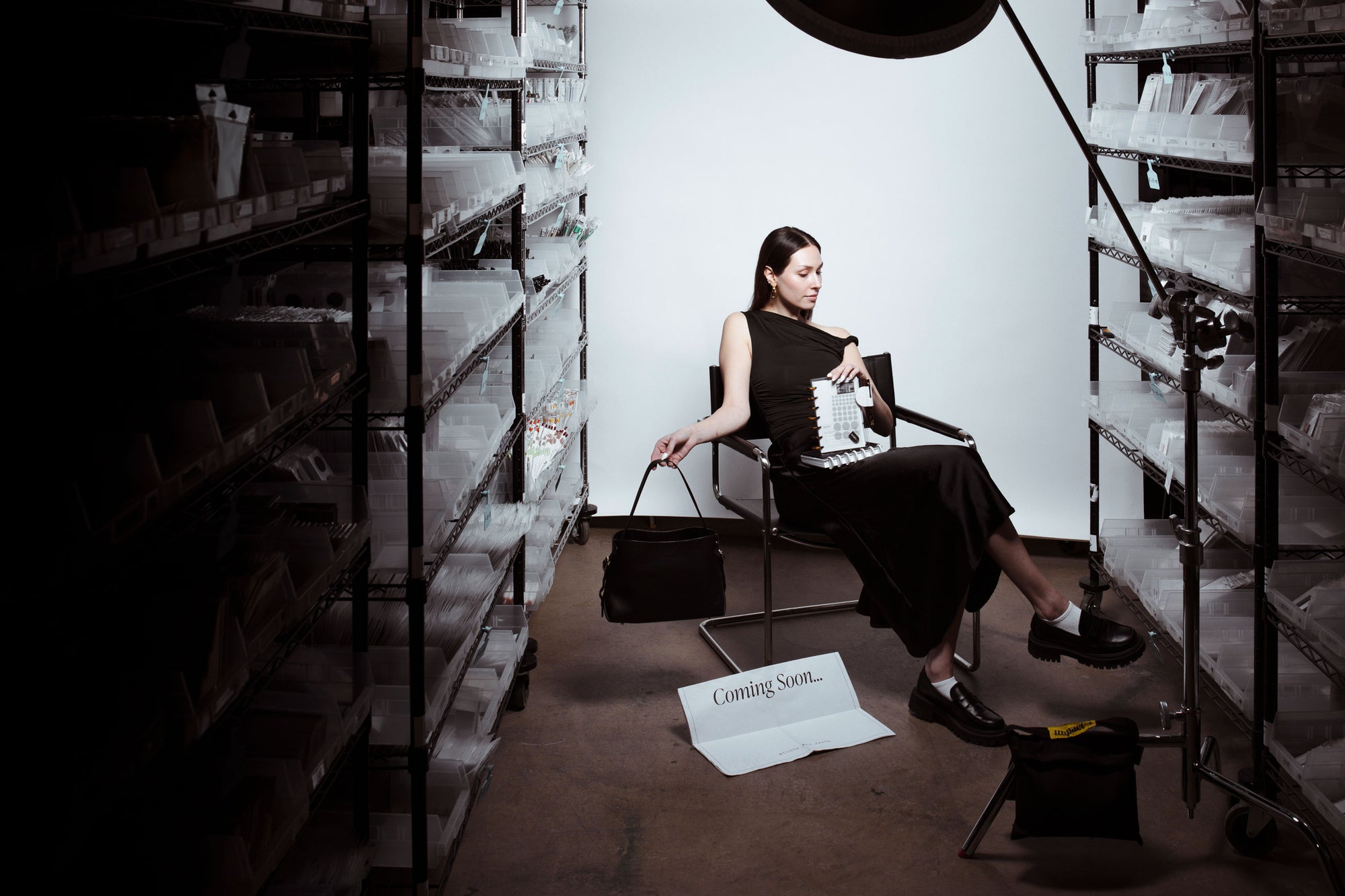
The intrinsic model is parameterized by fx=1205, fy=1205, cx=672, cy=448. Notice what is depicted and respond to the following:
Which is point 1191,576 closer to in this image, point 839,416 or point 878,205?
point 839,416

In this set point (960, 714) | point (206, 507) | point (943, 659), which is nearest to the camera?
point (206, 507)

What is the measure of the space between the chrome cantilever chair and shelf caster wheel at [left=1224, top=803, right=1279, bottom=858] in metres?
1.10

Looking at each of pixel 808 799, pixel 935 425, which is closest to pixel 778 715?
pixel 808 799

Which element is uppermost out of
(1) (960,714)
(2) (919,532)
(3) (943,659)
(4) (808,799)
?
(2) (919,532)

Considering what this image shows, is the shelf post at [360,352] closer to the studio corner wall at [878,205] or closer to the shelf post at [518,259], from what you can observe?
the shelf post at [518,259]

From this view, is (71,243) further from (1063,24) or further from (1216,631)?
(1063,24)

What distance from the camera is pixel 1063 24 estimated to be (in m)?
4.64

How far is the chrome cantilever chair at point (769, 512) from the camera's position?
3693 mm

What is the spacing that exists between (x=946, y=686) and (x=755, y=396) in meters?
1.12

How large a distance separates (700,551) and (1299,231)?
1710mm

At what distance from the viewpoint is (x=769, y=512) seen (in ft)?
12.3

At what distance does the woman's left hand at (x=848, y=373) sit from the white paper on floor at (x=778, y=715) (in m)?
0.90

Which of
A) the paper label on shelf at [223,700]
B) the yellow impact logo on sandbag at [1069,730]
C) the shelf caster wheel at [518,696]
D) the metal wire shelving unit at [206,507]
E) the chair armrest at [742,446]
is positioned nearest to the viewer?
the metal wire shelving unit at [206,507]

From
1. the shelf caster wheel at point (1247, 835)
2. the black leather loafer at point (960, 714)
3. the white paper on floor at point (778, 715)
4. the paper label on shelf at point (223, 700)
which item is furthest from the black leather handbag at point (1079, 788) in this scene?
the paper label on shelf at point (223, 700)
